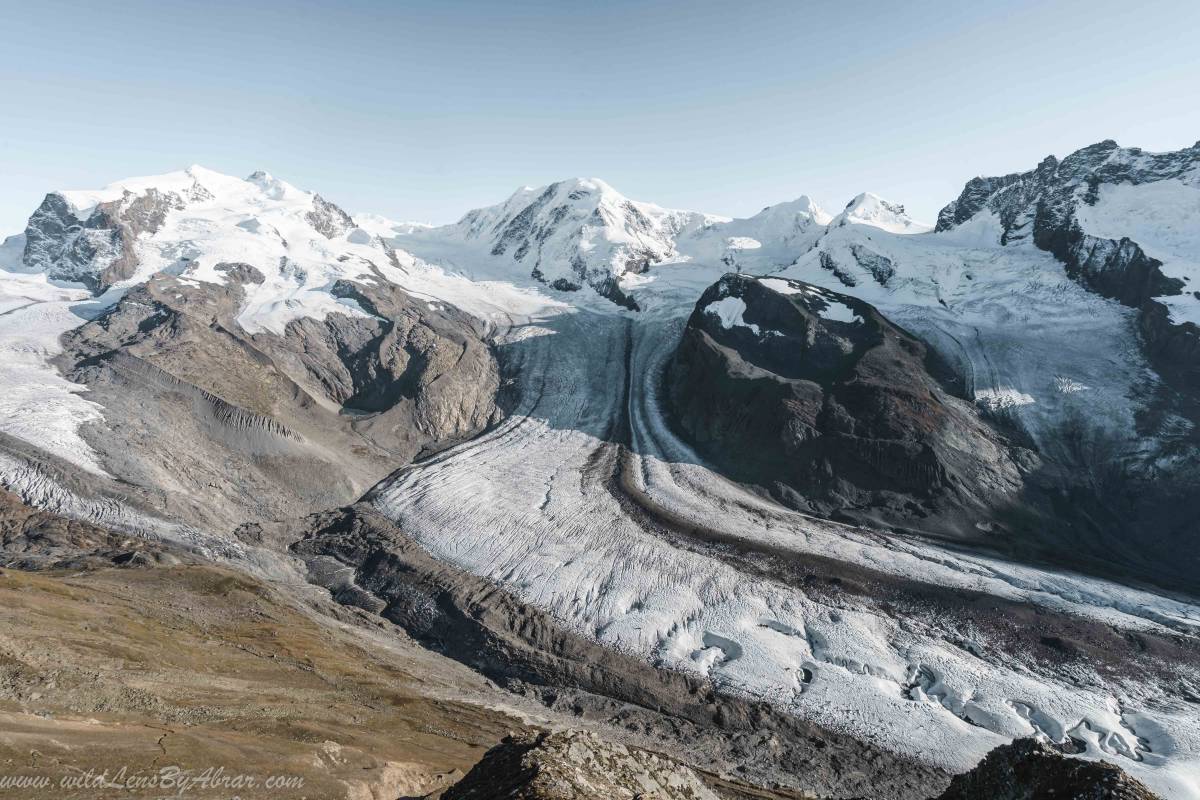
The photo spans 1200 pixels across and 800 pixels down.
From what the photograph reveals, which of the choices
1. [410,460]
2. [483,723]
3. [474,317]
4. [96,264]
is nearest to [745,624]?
[483,723]

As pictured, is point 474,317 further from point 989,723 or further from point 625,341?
point 989,723

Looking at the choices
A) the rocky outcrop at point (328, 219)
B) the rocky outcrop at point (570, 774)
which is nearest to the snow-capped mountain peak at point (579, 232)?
the rocky outcrop at point (328, 219)

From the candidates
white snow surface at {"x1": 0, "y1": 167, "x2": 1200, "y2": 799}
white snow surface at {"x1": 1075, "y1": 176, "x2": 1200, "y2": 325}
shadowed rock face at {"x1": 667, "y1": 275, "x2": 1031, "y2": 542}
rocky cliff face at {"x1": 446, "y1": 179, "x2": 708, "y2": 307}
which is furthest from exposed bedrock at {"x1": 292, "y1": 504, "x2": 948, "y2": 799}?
rocky cliff face at {"x1": 446, "y1": 179, "x2": 708, "y2": 307}

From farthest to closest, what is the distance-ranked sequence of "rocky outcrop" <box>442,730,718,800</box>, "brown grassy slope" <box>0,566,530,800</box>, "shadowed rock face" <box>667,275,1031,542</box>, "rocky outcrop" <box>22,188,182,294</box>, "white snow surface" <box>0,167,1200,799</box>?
1. "rocky outcrop" <box>22,188,182,294</box>
2. "shadowed rock face" <box>667,275,1031,542</box>
3. "white snow surface" <box>0,167,1200,799</box>
4. "brown grassy slope" <box>0,566,530,800</box>
5. "rocky outcrop" <box>442,730,718,800</box>

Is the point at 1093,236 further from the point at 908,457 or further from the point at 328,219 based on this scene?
the point at 328,219

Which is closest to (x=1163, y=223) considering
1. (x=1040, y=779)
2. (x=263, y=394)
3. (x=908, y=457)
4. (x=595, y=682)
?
(x=908, y=457)

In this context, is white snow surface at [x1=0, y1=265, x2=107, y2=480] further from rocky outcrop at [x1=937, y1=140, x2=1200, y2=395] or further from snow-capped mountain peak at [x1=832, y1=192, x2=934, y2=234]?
snow-capped mountain peak at [x1=832, y1=192, x2=934, y2=234]
